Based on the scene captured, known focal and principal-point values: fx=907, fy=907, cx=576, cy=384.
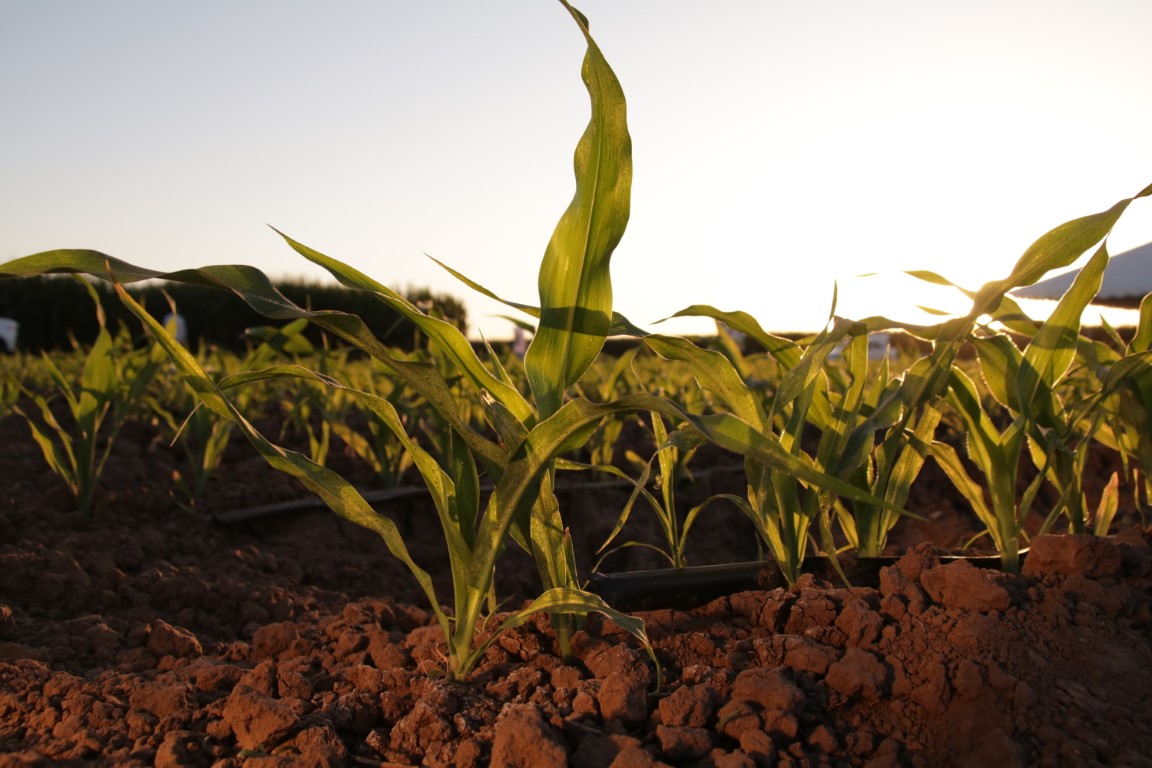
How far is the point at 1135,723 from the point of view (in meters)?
1.07

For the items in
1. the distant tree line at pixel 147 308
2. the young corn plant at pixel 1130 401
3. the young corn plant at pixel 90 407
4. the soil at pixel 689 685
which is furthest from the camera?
the distant tree line at pixel 147 308

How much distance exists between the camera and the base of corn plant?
5.05 ft

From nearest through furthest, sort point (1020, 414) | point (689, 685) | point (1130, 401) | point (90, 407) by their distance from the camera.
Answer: point (689, 685), point (1020, 414), point (1130, 401), point (90, 407)

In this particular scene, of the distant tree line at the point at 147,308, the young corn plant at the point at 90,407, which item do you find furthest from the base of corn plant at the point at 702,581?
the distant tree line at the point at 147,308

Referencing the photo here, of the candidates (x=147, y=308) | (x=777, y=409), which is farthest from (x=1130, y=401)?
(x=147, y=308)

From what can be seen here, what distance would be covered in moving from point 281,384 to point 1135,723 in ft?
13.2

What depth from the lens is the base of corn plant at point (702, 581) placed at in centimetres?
154

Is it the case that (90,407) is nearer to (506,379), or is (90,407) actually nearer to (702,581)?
(506,379)

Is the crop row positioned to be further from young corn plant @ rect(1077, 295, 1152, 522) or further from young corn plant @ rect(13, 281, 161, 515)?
young corn plant @ rect(13, 281, 161, 515)

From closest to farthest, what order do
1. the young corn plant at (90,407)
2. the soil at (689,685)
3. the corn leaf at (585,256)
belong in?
the soil at (689,685)
the corn leaf at (585,256)
the young corn plant at (90,407)

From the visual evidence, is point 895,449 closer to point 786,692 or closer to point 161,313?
point 786,692

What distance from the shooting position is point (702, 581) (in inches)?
61.3

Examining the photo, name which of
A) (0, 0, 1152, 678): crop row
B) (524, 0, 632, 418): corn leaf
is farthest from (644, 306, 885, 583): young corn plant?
(524, 0, 632, 418): corn leaf

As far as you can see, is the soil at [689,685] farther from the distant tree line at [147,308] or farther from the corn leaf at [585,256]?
the distant tree line at [147,308]
